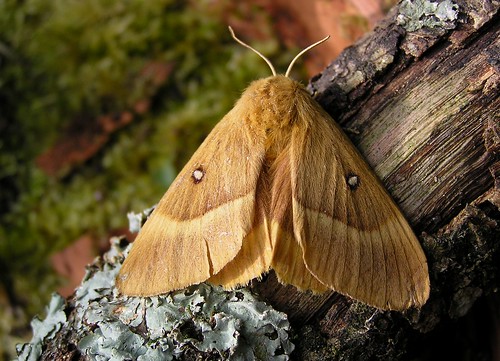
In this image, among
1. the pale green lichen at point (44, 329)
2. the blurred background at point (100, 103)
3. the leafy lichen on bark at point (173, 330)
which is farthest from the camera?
the blurred background at point (100, 103)

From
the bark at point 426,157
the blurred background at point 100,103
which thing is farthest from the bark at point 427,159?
the blurred background at point 100,103

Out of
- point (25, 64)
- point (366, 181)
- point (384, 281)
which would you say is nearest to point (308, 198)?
point (366, 181)

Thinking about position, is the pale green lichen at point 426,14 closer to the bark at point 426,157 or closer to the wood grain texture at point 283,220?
the bark at point 426,157

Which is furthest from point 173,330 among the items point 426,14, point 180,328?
point 426,14

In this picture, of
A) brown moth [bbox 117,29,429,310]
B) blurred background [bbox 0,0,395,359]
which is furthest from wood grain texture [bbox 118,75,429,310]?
blurred background [bbox 0,0,395,359]

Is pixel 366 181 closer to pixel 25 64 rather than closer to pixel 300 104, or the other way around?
pixel 300 104

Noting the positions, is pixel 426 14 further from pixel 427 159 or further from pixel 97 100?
pixel 97 100
